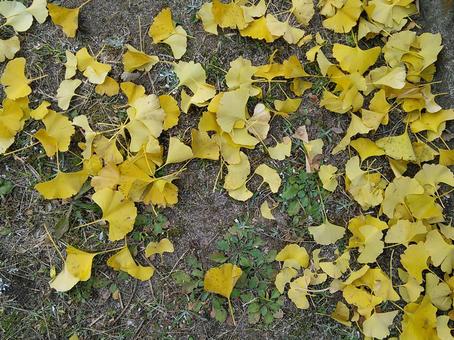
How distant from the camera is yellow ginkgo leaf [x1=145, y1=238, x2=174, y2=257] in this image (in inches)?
72.2

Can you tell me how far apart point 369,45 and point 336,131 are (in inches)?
12.3

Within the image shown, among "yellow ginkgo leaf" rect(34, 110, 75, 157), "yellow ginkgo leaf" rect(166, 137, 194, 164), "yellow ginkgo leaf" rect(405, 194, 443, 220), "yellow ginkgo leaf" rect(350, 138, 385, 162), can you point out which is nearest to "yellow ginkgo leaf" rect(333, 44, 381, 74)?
"yellow ginkgo leaf" rect(350, 138, 385, 162)

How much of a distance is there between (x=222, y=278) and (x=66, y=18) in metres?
0.96

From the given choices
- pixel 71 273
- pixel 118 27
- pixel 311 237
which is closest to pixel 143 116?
pixel 118 27

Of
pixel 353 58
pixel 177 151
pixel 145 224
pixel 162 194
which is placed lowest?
pixel 145 224

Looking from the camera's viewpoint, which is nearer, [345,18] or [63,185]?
[63,185]

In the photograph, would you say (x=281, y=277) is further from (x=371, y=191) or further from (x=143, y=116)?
(x=143, y=116)

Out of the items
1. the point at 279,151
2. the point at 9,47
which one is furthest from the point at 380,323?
the point at 9,47

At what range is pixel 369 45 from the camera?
6.40ft

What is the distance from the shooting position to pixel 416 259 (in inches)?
71.7

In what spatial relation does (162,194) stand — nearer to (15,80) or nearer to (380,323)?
(15,80)

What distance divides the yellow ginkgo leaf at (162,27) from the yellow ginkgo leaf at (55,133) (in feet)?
1.27

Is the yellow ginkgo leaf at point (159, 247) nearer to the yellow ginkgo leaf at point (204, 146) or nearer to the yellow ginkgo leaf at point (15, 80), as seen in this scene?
the yellow ginkgo leaf at point (204, 146)

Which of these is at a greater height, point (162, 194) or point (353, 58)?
point (353, 58)
